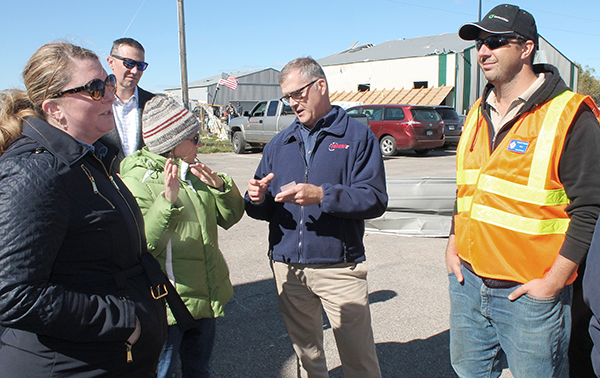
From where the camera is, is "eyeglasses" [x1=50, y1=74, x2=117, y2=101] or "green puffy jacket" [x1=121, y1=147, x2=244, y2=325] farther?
"green puffy jacket" [x1=121, y1=147, x2=244, y2=325]

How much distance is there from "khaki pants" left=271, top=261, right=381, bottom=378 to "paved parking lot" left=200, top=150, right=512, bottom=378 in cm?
61

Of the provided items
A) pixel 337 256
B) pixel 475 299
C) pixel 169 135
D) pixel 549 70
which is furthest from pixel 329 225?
pixel 549 70

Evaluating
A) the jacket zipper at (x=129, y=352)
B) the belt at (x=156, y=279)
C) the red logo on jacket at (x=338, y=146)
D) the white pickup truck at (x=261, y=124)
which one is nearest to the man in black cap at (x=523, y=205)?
the red logo on jacket at (x=338, y=146)

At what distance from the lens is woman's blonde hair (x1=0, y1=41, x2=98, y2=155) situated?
5.24 ft

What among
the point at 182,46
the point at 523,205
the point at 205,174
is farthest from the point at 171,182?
the point at 182,46

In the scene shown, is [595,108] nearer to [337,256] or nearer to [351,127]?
[351,127]

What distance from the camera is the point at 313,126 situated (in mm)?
2734

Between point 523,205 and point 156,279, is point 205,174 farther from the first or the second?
point 523,205

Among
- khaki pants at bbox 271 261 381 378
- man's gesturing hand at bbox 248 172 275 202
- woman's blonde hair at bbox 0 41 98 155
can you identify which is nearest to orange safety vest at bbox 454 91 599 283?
khaki pants at bbox 271 261 381 378

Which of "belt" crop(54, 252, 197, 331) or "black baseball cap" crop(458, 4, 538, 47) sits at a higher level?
"black baseball cap" crop(458, 4, 538, 47)

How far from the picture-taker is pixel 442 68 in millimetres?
28906

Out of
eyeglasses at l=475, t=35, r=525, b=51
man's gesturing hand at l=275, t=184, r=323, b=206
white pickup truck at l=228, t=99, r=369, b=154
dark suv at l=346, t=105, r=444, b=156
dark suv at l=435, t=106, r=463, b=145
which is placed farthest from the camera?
dark suv at l=435, t=106, r=463, b=145

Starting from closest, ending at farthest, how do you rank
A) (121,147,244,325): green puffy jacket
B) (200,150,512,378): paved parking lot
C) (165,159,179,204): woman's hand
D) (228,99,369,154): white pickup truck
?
(165,159,179,204): woman's hand
(121,147,244,325): green puffy jacket
(200,150,512,378): paved parking lot
(228,99,369,154): white pickup truck

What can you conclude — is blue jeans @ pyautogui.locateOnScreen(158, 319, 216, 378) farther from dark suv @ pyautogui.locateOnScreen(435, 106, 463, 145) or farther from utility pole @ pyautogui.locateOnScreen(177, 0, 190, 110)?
dark suv @ pyautogui.locateOnScreen(435, 106, 463, 145)
